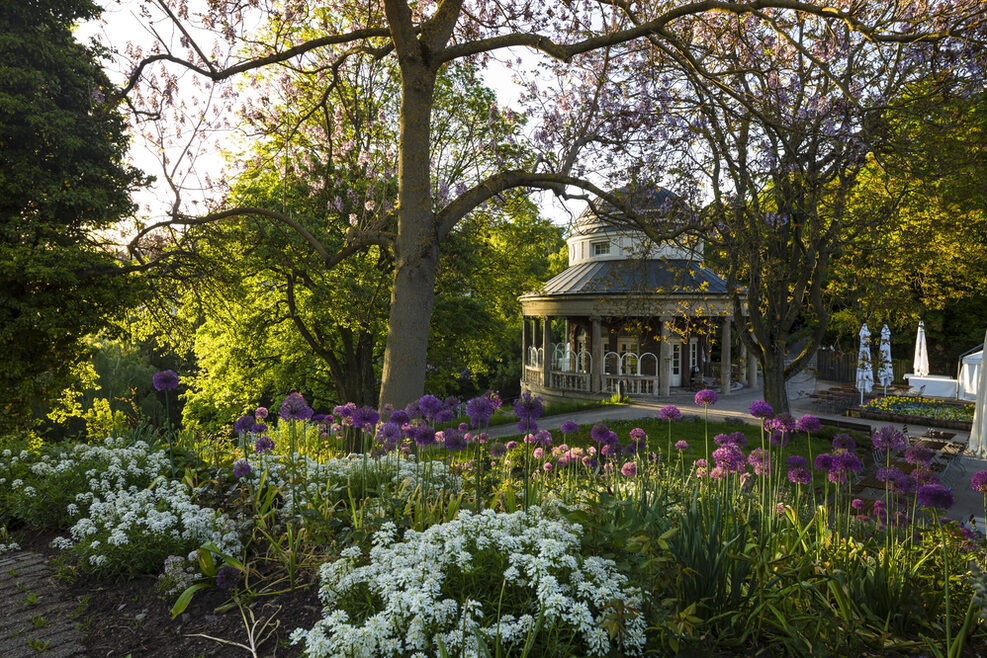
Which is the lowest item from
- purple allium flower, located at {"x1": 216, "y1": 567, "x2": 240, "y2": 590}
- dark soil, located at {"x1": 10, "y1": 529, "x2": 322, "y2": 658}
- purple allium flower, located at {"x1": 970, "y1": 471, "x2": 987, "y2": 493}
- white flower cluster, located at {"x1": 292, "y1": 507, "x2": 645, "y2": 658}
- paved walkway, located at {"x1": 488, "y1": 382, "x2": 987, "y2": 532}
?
paved walkway, located at {"x1": 488, "y1": 382, "x2": 987, "y2": 532}

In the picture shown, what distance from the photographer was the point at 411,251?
7.41 meters

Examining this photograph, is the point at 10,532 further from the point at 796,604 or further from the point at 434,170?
the point at 434,170

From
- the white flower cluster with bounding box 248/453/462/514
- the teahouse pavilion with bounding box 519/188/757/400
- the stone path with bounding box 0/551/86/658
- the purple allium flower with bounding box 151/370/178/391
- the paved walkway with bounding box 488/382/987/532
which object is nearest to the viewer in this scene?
the stone path with bounding box 0/551/86/658

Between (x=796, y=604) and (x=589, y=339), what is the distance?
2515 cm

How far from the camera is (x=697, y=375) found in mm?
26266

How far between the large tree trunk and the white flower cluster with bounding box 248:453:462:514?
2.26 meters

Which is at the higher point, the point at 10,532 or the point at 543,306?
the point at 543,306

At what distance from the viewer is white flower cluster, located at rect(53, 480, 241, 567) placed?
3.84 meters

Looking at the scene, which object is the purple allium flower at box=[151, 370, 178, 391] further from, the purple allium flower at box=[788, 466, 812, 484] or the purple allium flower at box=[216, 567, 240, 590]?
the purple allium flower at box=[788, 466, 812, 484]

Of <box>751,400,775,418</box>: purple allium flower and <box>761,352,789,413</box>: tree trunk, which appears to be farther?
<box>761,352,789,413</box>: tree trunk

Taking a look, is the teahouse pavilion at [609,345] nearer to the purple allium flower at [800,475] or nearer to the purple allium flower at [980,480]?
the purple allium flower at [800,475]

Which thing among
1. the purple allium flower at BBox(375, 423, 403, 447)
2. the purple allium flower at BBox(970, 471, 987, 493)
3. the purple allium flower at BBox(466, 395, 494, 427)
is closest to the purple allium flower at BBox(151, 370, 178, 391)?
the purple allium flower at BBox(375, 423, 403, 447)

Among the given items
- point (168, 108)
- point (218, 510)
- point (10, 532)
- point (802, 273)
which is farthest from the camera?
point (802, 273)

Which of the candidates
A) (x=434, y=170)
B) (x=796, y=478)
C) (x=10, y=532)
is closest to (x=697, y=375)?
(x=434, y=170)
